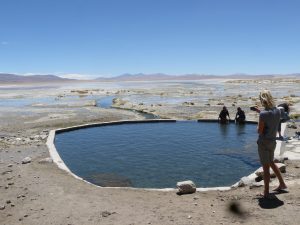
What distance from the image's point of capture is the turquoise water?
1292 centimetres

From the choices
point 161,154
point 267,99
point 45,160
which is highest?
point 267,99

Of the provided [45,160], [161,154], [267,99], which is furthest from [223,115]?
[267,99]

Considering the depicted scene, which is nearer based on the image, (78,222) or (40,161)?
(78,222)

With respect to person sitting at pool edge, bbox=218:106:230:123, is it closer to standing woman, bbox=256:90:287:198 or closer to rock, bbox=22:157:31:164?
rock, bbox=22:157:31:164

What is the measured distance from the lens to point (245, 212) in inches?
313

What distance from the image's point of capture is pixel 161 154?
1605 centimetres

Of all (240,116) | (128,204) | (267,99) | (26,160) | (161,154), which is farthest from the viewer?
(240,116)

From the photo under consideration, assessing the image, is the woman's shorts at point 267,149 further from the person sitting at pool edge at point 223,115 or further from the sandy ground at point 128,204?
the person sitting at pool edge at point 223,115

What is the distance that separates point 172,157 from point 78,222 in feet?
25.5

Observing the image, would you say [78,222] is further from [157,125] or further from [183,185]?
[157,125]

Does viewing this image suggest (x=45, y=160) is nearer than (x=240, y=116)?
Yes

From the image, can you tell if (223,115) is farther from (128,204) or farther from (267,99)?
(267,99)

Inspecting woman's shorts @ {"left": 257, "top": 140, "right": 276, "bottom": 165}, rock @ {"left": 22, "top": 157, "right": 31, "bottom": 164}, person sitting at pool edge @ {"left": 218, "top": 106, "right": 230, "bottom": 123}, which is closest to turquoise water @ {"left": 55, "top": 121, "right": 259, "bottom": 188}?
person sitting at pool edge @ {"left": 218, "top": 106, "right": 230, "bottom": 123}

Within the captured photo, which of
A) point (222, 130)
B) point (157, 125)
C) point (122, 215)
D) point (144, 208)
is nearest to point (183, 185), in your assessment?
point (144, 208)
